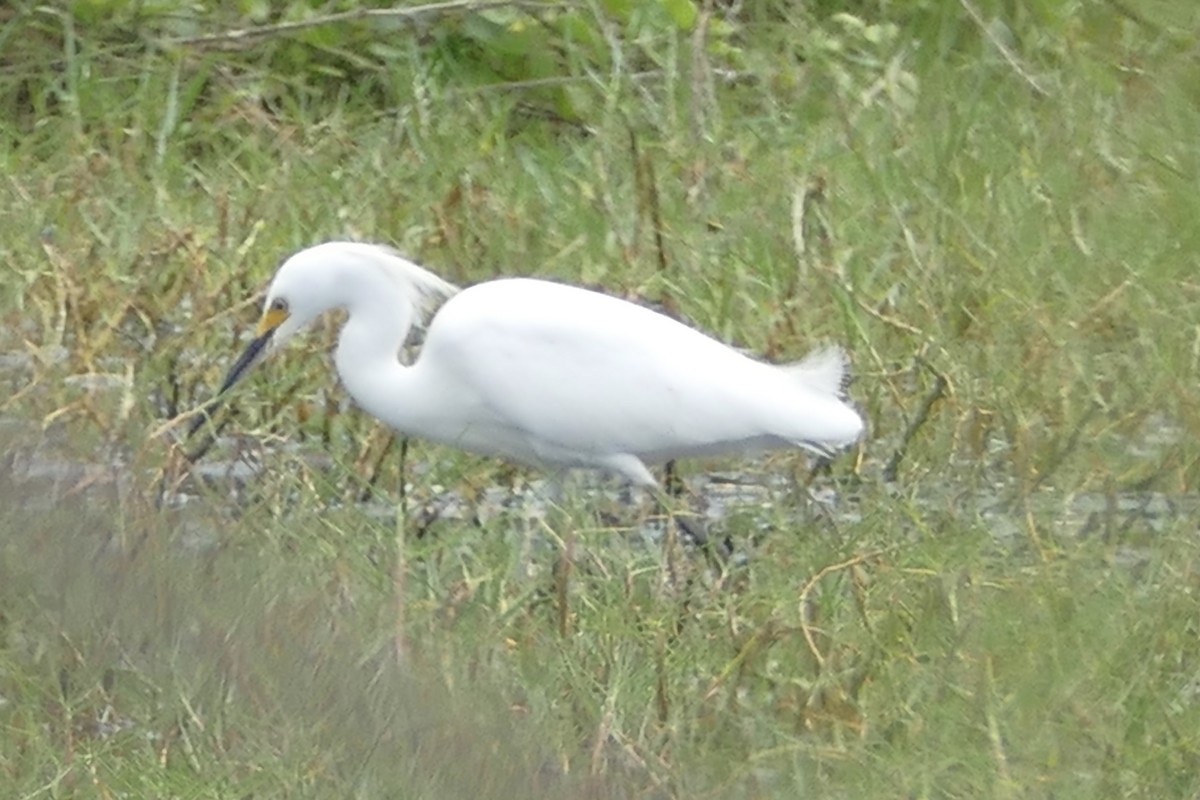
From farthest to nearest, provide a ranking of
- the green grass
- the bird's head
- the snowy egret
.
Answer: the bird's head → the snowy egret → the green grass

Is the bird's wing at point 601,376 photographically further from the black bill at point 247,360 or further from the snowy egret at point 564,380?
the black bill at point 247,360

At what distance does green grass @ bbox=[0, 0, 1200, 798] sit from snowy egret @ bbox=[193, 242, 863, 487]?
105mm

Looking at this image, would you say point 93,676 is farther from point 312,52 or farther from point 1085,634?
point 312,52

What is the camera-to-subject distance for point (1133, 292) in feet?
12.1

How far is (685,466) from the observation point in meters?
3.76

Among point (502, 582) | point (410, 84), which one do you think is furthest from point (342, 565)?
point (410, 84)

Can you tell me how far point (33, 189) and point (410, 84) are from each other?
82 centimetres

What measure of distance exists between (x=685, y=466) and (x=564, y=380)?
21.3 inches

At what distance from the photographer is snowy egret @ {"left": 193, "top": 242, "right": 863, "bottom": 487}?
3.22m

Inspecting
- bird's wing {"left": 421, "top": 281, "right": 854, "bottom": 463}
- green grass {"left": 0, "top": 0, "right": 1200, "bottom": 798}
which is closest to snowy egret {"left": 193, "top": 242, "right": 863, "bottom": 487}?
bird's wing {"left": 421, "top": 281, "right": 854, "bottom": 463}

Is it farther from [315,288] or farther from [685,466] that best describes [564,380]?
[685,466]

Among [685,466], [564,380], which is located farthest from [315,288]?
[685,466]

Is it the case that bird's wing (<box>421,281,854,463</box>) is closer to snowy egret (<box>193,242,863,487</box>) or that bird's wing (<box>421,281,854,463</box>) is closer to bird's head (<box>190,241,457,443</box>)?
snowy egret (<box>193,242,863,487</box>)

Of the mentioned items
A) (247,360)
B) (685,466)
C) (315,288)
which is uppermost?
(315,288)
